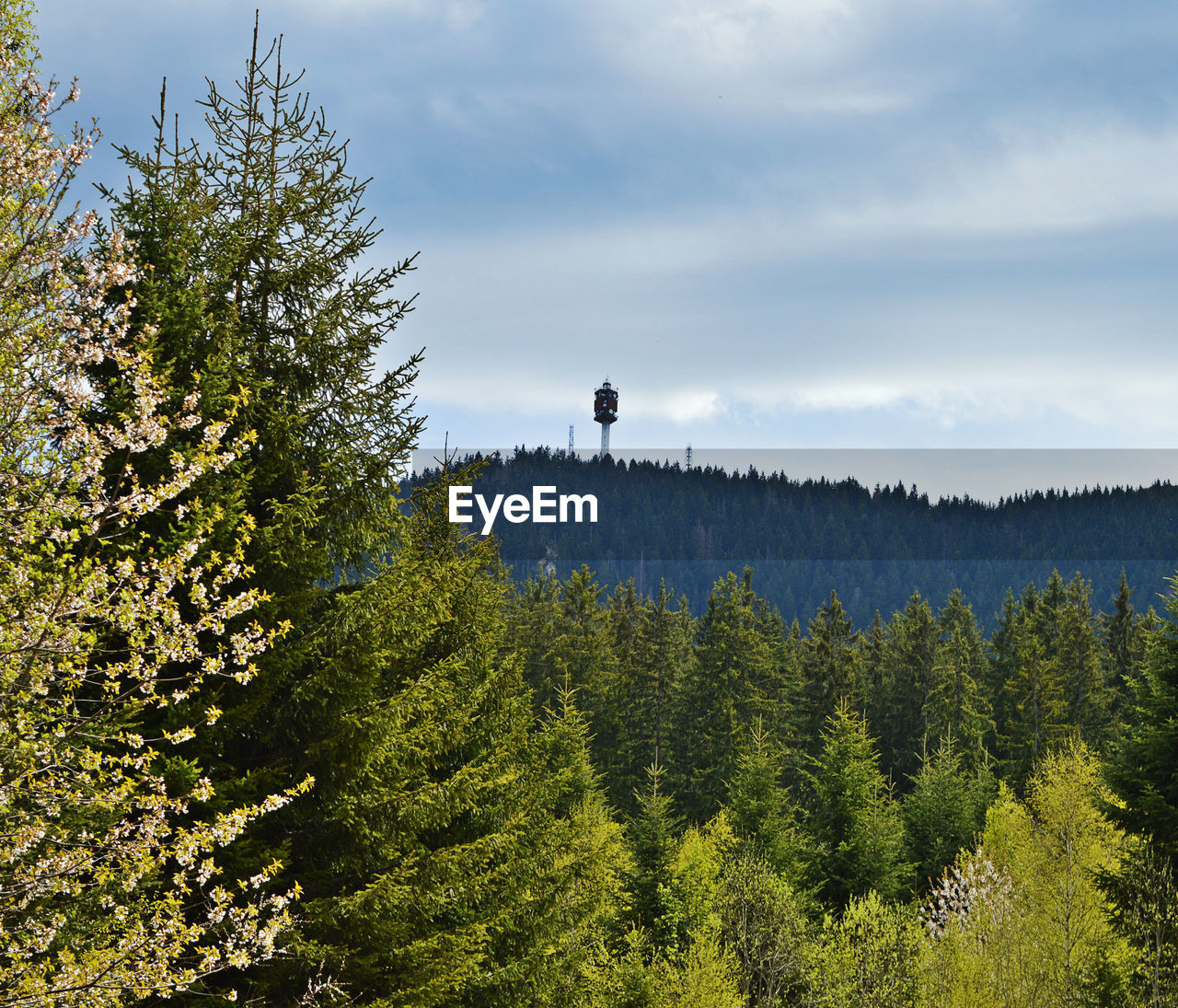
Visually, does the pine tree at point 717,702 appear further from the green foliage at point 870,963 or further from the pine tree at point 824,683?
the green foliage at point 870,963

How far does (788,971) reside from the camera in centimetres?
3016

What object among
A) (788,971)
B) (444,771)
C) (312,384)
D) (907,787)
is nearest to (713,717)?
(907,787)

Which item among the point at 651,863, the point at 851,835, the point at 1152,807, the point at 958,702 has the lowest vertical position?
the point at 651,863

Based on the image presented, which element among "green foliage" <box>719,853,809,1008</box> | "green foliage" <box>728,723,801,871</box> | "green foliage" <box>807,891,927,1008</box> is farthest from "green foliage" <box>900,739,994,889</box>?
"green foliage" <box>719,853,809,1008</box>

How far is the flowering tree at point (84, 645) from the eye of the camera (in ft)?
22.3

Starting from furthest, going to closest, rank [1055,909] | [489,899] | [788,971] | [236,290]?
[788,971], [1055,909], [489,899], [236,290]

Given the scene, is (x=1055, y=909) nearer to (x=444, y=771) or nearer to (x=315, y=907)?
(x=444, y=771)

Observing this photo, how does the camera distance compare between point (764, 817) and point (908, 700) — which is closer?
point (764, 817)

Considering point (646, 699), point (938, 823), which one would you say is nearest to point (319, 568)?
point (938, 823)

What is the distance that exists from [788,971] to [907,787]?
3384 centimetres

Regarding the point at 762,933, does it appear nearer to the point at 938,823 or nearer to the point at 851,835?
the point at 851,835

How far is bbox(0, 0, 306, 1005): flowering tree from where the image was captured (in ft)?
22.3

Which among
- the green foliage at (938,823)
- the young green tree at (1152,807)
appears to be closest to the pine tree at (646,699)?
the green foliage at (938,823)

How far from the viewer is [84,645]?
727 centimetres
